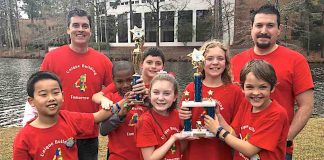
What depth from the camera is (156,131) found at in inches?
125

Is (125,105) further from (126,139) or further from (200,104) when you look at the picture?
(200,104)

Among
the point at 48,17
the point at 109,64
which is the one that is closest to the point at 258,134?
the point at 109,64

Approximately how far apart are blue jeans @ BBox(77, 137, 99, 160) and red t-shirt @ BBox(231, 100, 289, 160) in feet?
6.60

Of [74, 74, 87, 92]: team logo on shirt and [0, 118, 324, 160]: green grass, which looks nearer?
[74, 74, 87, 92]: team logo on shirt

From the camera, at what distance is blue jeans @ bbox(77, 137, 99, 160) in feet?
14.2

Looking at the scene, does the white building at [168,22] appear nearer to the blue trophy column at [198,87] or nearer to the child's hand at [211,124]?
the blue trophy column at [198,87]

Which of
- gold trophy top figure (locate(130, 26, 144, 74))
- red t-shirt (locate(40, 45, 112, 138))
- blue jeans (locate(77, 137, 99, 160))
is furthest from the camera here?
blue jeans (locate(77, 137, 99, 160))

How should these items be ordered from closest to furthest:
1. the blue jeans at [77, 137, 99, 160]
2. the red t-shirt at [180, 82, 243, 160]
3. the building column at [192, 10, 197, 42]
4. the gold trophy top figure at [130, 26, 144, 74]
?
1. the red t-shirt at [180, 82, 243, 160]
2. the gold trophy top figure at [130, 26, 144, 74]
3. the blue jeans at [77, 137, 99, 160]
4. the building column at [192, 10, 197, 42]

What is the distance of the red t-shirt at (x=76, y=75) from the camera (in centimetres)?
416

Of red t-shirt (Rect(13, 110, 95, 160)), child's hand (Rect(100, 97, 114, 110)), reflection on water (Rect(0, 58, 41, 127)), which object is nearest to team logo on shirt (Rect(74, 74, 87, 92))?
child's hand (Rect(100, 97, 114, 110))

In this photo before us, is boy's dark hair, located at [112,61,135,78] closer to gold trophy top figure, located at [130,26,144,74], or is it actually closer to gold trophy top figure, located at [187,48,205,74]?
gold trophy top figure, located at [130,26,144,74]

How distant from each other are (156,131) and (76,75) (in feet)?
4.79

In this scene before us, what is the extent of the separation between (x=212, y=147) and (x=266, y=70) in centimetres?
86

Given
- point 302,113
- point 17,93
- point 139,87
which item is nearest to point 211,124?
point 139,87
